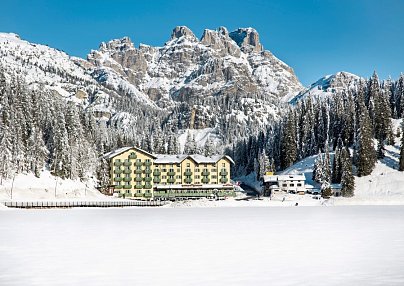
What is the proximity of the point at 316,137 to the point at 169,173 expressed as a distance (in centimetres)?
5707

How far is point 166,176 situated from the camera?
149 metres

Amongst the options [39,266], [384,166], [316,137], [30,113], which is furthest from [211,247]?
[316,137]

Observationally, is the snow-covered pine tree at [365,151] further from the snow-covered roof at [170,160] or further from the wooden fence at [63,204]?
the wooden fence at [63,204]

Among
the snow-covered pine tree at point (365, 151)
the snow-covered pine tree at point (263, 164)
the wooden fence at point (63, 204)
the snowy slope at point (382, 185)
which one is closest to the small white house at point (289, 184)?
the snowy slope at point (382, 185)

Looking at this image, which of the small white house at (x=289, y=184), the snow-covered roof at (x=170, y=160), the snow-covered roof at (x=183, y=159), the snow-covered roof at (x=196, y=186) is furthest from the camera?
the snow-covered roof at (x=183, y=159)

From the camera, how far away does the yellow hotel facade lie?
143625 millimetres

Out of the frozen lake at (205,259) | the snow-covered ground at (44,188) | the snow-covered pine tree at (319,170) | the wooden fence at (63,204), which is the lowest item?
the frozen lake at (205,259)

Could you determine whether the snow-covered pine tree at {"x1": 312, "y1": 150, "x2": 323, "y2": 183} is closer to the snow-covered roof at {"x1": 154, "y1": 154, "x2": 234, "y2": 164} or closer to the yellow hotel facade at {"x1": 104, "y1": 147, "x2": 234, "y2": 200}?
the yellow hotel facade at {"x1": 104, "y1": 147, "x2": 234, "y2": 200}

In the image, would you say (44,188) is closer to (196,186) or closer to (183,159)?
(183,159)

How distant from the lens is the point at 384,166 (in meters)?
129

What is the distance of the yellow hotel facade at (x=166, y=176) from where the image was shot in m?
144

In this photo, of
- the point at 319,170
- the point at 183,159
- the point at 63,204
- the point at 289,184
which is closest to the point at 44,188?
the point at 63,204

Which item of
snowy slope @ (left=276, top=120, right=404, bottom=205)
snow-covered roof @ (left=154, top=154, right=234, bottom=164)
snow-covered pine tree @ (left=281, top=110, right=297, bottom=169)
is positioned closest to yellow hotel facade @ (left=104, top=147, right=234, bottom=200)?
snow-covered roof @ (left=154, top=154, right=234, bottom=164)

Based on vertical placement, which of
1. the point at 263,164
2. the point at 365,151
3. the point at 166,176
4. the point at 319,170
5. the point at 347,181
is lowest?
the point at 347,181
